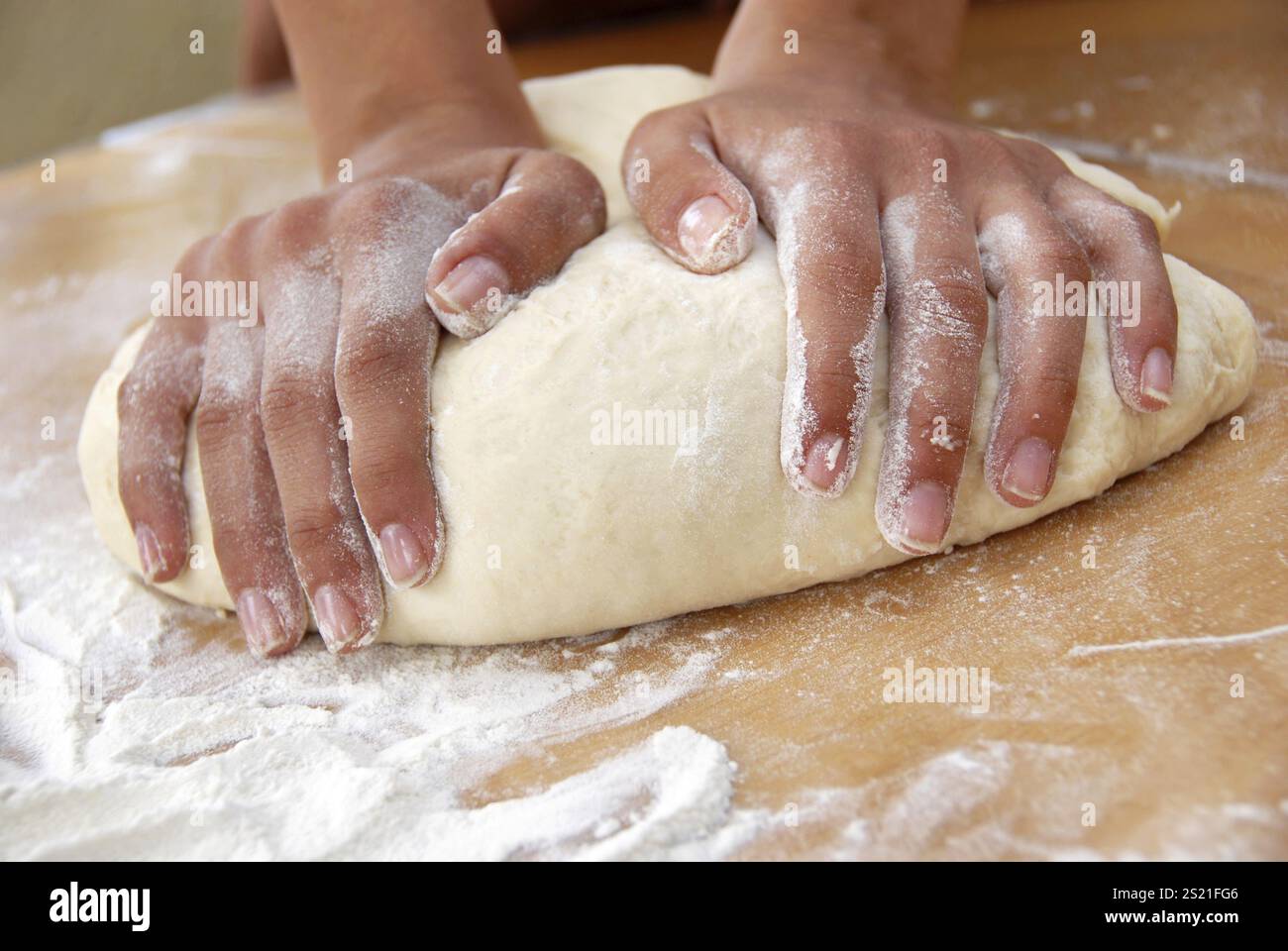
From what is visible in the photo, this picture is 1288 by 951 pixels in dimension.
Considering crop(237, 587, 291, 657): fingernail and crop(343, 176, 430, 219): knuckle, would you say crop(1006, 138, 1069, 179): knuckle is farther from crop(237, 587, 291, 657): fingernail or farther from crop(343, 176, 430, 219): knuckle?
crop(237, 587, 291, 657): fingernail

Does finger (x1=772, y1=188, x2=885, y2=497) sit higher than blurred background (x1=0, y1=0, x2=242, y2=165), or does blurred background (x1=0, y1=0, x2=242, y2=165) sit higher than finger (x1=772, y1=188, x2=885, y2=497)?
blurred background (x1=0, y1=0, x2=242, y2=165)

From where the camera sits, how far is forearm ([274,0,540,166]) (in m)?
1.68

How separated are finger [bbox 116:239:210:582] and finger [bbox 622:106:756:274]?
24.8 inches

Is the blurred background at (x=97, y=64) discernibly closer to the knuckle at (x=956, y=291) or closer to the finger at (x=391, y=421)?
the finger at (x=391, y=421)

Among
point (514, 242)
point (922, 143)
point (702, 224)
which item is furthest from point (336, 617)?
point (922, 143)

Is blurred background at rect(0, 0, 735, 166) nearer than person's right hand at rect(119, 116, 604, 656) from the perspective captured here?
No

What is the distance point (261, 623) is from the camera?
1348 millimetres

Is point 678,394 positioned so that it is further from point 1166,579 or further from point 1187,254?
point 1187,254

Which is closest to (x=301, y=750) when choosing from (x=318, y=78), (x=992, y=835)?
(x=992, y=835)

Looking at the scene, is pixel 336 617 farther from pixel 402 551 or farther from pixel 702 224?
pixel 702 224

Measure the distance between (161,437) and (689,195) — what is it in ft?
2.48

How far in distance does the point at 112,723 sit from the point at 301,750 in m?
0.26

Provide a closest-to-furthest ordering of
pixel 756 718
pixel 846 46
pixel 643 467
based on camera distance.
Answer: pixel 756 718, pixel 643 467, pixel 846 46

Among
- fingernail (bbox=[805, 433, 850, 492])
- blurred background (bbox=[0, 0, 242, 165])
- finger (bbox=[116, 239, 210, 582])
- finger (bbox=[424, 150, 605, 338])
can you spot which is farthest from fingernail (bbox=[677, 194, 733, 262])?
blurred background (bbox=[0, 0, 242, 165])
